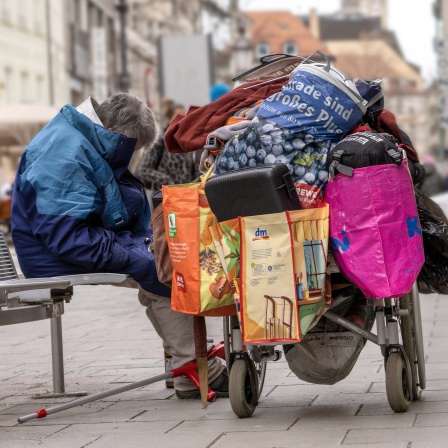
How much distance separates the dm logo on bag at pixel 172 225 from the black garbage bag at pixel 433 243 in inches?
41.5

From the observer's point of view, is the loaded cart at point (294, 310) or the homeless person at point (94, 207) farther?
the homeless person at point (94, 207)

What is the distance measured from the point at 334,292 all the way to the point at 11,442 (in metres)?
1.50

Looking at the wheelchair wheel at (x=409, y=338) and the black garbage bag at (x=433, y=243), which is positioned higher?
the black garbage bag at (x=433, y=243)

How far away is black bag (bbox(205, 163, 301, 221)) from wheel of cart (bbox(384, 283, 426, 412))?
713 mm

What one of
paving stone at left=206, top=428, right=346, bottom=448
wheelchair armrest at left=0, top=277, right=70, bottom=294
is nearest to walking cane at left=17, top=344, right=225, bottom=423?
wheelchair armrest at left=0, top=277, right=70, bottom=294

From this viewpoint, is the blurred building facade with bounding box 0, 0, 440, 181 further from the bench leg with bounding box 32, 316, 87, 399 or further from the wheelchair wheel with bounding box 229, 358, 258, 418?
the wheelchair wheel with bounding box 229, 358, 258, 418

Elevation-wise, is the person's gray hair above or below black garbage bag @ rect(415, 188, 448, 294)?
above

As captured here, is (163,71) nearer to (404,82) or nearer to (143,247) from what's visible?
(143,247)

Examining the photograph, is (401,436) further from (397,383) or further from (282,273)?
(282,273)

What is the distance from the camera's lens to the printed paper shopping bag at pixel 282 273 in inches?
209

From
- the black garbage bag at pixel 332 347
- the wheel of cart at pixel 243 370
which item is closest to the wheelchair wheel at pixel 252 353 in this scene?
the wheel of cart at pixel 243 370

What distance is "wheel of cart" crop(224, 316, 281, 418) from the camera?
18.6ft

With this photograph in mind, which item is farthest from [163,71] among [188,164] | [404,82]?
[404,82]

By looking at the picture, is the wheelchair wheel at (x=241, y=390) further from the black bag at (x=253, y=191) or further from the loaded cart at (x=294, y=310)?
the black bag at (x=253, y=191)
